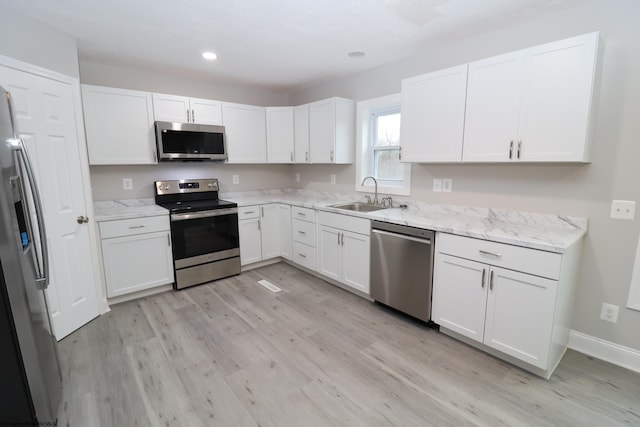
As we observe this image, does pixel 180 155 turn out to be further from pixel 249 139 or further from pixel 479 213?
pixel 479 213

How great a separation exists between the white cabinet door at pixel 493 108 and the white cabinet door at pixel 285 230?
2267mm

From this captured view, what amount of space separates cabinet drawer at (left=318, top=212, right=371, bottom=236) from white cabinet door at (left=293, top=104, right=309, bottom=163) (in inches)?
40.1

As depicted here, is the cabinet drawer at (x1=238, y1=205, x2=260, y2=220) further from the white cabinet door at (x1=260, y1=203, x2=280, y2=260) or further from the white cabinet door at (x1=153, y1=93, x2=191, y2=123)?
the white cabinet door at (x1=153, y1=93, x2=191, y2=123)

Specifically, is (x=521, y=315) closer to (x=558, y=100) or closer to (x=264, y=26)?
(x=558, y=100)

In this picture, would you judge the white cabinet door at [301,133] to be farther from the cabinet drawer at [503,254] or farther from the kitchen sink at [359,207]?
the cabinet drawer at [503,254]

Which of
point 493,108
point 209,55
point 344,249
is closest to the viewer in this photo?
point 493,108

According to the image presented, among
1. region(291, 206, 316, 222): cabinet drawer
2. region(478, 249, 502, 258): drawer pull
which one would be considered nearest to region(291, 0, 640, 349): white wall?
region(478, 249, 502, 258): drawer pull

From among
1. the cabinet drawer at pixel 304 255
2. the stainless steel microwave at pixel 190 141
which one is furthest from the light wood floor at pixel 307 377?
the stainless steel microwave at pixel 190 141

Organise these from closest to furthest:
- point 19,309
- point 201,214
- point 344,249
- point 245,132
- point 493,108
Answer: point 19,309 < point 493,108 < point 344,249 < point 201,214 < point 245,132

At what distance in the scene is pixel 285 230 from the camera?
4.01 metres

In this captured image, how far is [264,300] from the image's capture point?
3086mm

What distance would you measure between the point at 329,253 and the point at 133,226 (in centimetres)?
201

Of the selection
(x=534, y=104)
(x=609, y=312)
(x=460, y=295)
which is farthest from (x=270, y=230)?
(x=609, y=312)

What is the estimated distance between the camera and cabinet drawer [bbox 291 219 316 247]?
11.7 ft
